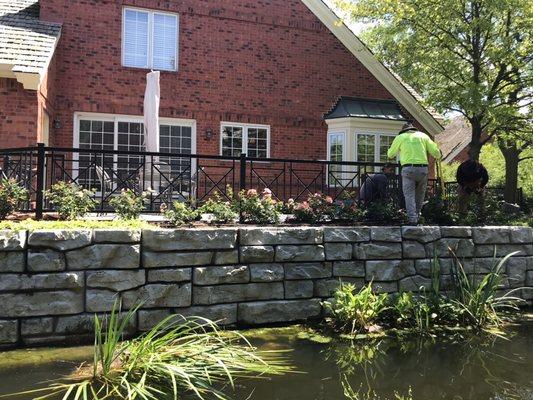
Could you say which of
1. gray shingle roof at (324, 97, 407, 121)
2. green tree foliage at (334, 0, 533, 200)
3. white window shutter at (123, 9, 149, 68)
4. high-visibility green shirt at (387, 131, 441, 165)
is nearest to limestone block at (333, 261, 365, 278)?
high-visibility green shirt at (387, 131, 441, 165)

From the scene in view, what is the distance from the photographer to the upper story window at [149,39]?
41.5 ft

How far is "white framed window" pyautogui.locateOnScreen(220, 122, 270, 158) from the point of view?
13.4 metres

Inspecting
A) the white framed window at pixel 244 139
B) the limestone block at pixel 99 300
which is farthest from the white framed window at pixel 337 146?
the limestone block at pixel 99 300

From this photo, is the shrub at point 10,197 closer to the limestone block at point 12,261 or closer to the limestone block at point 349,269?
the limestone block at point 12,261

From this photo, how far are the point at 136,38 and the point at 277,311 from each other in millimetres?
8842

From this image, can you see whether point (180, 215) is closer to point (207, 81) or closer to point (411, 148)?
point (411, 148)

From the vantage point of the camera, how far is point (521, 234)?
824 cm

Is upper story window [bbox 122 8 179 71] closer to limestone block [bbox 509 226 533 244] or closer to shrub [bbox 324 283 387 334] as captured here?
shrub [bbox 324 283 387 334]

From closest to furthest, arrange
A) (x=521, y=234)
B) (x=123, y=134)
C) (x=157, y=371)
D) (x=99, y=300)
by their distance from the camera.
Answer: (x=157, y=371) → (x=99, y=300) → (x=521, y=234) → (x=123, y=134)

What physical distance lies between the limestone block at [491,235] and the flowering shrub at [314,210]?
7.44 feet

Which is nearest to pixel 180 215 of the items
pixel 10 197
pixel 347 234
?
pixel 10 197

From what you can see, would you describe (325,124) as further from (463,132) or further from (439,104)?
(463,132)

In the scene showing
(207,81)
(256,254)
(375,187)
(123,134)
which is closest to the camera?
(256,254)

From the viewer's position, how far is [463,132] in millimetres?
35125
